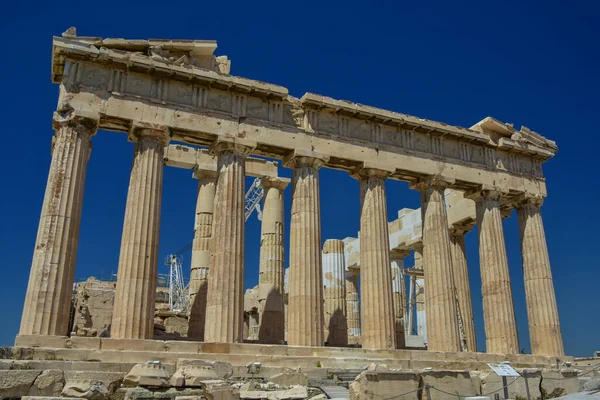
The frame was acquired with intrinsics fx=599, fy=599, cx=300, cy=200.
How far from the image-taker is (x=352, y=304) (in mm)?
37625

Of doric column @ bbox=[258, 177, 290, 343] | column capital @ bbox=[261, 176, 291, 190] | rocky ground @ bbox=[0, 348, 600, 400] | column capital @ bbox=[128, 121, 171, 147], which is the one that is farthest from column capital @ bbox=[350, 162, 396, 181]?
rocky ground @ bbox=[0, 348, 600, 400]

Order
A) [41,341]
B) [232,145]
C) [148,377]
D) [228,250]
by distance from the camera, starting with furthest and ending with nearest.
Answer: [232,145], [228,250], [41,341], [148,377]

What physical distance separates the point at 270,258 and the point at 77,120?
1062cm

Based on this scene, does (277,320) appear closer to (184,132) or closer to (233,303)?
(233,303)

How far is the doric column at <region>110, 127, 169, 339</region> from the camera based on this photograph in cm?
1944

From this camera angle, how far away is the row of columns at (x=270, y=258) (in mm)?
19391

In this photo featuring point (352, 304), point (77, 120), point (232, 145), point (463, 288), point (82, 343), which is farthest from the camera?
point (352, 304)

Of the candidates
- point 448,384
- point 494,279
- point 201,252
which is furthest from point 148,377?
point 494,279

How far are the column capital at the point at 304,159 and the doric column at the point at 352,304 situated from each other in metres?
15.0

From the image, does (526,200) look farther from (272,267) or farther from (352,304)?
(352,304)

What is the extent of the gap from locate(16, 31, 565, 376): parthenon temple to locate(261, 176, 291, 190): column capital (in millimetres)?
111

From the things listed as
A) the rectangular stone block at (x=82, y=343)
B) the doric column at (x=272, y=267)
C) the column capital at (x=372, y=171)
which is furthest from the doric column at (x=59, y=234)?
the column capital at (x=372, y=171)

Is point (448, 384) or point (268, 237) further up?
point (268, 237)

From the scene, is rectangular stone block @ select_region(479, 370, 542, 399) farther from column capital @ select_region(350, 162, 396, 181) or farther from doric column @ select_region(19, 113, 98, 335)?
doric column @ select_region(19, 113, 98, 335)
